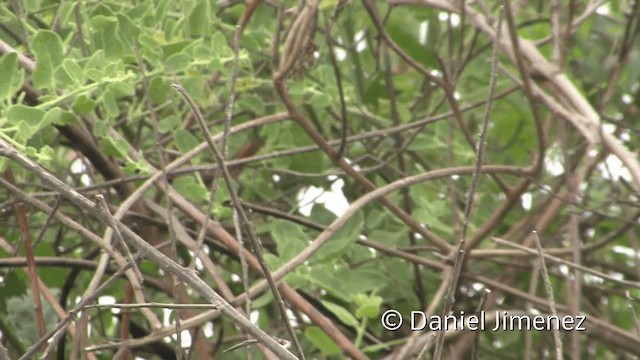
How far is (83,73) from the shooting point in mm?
981

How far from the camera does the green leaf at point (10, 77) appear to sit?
911 millimetres

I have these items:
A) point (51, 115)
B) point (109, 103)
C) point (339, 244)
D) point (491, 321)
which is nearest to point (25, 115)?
point (51, 115)

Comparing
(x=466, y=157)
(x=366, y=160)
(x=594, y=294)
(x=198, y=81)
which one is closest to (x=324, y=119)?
(x=366, y=160)

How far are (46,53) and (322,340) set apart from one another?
379 millimetres

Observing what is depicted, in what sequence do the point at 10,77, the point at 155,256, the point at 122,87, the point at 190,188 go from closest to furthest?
the point at 155,256
the point at 10,77
the point at 122,87
the point at 190,188

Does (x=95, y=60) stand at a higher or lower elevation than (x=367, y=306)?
higher

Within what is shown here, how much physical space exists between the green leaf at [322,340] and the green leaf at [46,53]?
0.34 m

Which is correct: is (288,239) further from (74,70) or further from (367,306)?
(74,70)

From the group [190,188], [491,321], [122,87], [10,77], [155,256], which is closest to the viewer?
[155,256]

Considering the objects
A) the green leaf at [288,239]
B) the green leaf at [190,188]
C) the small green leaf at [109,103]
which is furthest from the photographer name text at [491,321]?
the small green leaf at [109,103]

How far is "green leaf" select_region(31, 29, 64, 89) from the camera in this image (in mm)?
971

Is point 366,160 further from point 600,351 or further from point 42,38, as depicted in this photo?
point 42,38

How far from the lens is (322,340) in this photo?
1.12 metres

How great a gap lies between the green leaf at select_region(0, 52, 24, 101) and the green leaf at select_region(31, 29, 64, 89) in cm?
5
